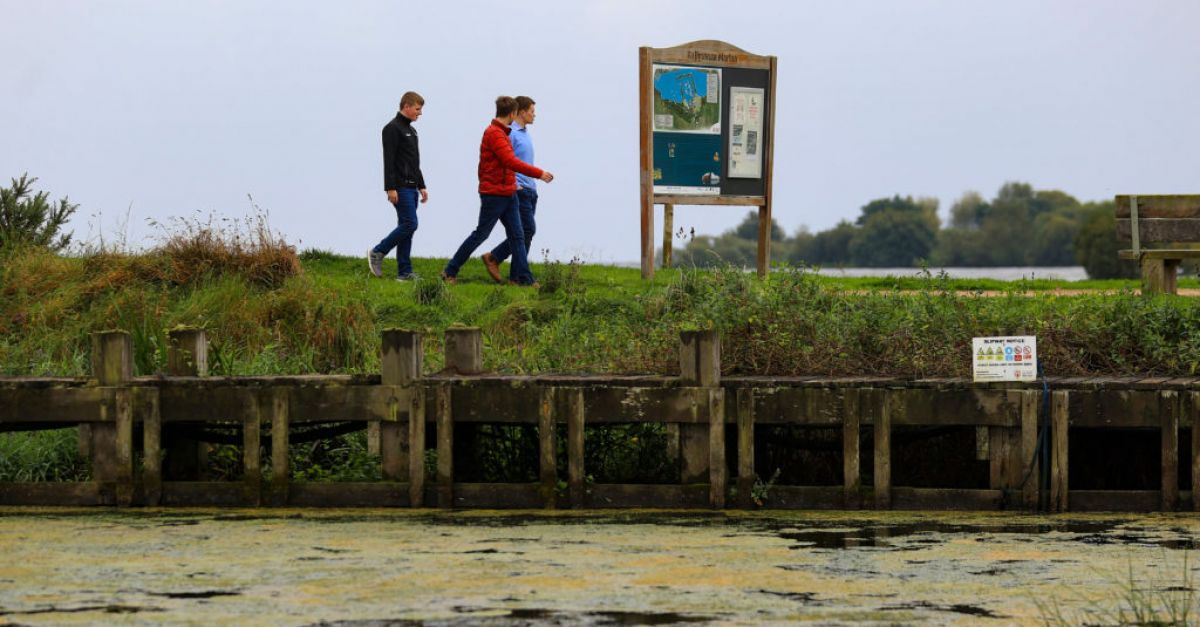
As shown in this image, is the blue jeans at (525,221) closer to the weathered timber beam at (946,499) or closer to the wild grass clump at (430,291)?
the wild grass clump at (430,291)

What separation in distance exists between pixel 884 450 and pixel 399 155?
7761 millimetres

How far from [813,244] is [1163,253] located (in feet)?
204

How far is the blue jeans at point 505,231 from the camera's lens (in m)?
18.2

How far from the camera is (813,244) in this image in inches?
3130

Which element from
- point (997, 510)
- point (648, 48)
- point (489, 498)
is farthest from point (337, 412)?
point (648, 48)

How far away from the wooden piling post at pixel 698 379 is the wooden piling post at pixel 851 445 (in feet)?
2.90

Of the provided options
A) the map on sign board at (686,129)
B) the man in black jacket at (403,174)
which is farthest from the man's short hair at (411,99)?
the map on sign board at (686,129)

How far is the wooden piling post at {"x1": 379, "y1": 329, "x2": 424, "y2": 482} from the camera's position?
12.9 m

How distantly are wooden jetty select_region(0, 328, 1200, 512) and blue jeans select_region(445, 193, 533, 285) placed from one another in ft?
16.6

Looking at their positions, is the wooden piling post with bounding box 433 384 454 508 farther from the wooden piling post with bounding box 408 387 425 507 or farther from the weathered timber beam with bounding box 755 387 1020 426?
the weathered timber beam with bounding box 755 387 1020 426

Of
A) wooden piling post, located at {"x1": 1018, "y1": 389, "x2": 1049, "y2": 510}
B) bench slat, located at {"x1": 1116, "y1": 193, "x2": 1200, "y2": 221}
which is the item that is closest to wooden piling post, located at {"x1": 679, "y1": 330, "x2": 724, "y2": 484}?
wooden piling post, located at {"x1": 1018, "y1": 389, "x2": 1049, "y2": 510}

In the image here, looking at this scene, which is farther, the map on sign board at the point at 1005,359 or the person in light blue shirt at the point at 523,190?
the person in light blue shirt at the point at 523,190

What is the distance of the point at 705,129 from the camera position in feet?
64.5

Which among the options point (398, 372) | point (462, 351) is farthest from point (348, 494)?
point (462, 351)
